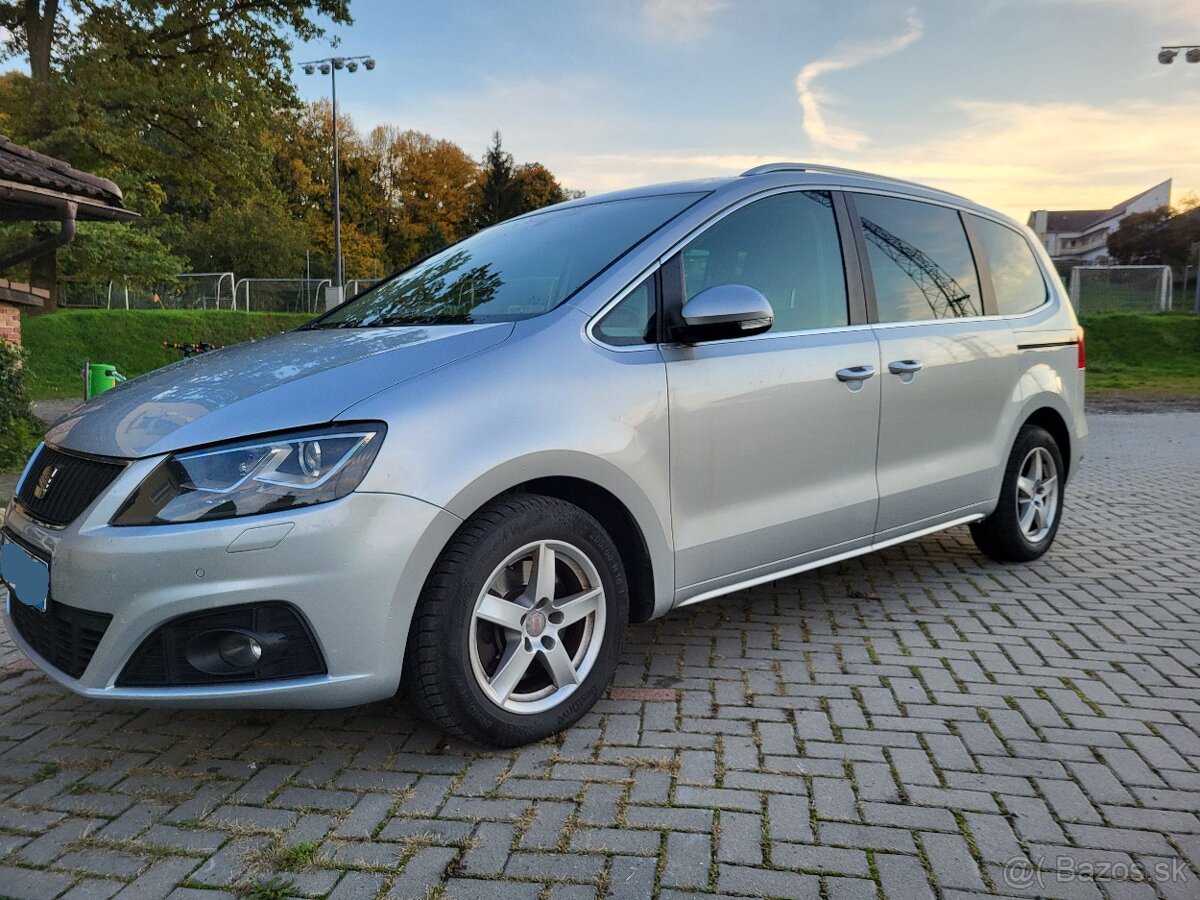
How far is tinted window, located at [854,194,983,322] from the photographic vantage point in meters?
4.06

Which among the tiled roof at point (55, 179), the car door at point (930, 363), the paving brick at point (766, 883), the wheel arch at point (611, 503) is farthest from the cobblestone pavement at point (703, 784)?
the tiled roof at point (55, 179)

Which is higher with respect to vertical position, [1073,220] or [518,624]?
[1073,220]

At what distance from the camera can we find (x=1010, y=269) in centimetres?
491

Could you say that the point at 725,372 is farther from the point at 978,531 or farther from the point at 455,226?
the point at 455,226

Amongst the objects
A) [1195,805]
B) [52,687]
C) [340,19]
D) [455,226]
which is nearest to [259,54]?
[340,19]

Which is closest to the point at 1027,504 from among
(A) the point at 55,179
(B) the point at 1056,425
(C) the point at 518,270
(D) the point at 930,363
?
(B) the point at 1056,425

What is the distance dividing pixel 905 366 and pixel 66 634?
127 inches

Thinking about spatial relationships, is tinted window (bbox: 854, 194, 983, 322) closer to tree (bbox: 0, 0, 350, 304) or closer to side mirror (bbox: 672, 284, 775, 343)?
side mirror (bbox: 672, 284, 775, 343)

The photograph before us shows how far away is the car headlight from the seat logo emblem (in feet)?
1.62

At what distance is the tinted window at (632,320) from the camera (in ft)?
10.1

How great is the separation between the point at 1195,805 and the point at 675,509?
5.57 feet

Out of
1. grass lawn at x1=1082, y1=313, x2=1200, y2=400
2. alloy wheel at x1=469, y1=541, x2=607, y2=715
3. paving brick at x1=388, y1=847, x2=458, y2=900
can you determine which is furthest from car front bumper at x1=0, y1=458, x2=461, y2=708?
grass lawn at x1=1082, y1=313, x2=1200, y2=400

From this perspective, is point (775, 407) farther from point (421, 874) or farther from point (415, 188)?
point (415, 188)

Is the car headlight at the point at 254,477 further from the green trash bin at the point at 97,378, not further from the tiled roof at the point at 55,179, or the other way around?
the tiled roof at the point at 55,179
